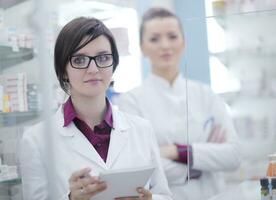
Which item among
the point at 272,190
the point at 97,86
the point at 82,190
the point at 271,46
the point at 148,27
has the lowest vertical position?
the point at 272,190

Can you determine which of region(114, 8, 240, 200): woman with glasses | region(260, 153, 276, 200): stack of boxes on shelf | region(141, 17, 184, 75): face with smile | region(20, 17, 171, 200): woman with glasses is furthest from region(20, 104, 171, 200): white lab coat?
region(260, 153, 276, 200): stack of boxes on shelf

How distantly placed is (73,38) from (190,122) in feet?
2.38

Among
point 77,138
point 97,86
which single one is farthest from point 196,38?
point 77,138

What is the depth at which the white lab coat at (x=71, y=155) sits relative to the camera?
1.72 meters

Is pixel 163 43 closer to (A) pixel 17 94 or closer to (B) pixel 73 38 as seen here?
(B) pixel 73 38

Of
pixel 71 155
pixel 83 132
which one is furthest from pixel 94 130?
pixel 71 155

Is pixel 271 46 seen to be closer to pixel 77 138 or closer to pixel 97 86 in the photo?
pixel 97 86

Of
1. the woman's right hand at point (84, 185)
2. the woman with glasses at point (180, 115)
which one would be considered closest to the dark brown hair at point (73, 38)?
the woman with glasses at point (180, 115)

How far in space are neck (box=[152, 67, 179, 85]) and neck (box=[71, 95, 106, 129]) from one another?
0.33m

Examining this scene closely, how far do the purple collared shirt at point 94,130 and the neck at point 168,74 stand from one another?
361mm

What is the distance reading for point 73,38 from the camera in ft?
5.72

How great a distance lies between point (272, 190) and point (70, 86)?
99 centimetres

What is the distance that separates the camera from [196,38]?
2057 millimetres

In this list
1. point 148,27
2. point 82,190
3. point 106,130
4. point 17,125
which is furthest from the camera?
point 17,125
